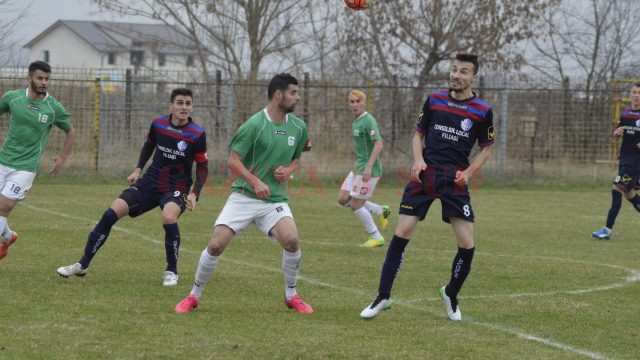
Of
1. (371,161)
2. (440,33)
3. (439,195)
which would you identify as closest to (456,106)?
(439,195)

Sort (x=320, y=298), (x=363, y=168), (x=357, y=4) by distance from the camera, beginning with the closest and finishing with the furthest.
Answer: (x=320, y=298)
(x=363, y=168)
(x=357, y=4)

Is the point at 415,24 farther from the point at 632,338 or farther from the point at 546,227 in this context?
the point at 632,338

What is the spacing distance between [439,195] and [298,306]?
1.50 meters

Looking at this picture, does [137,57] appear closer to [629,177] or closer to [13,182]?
[629,177]

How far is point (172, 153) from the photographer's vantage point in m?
9.52

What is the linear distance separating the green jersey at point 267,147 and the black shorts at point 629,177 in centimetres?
828

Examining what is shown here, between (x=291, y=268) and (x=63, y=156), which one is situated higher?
(x=63, y=156)

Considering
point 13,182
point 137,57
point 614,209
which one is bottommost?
point 614,209

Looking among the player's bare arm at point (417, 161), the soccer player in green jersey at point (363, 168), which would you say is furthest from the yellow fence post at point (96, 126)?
the player's bare arm at point (417, 161)

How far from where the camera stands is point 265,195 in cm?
755

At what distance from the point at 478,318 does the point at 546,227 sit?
855cm

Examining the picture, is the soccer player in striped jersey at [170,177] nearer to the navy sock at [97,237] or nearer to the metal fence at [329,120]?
the navy sock at [97,237]

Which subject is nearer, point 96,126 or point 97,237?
point 97,237

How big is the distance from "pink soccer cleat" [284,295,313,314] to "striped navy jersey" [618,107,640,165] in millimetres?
8157
